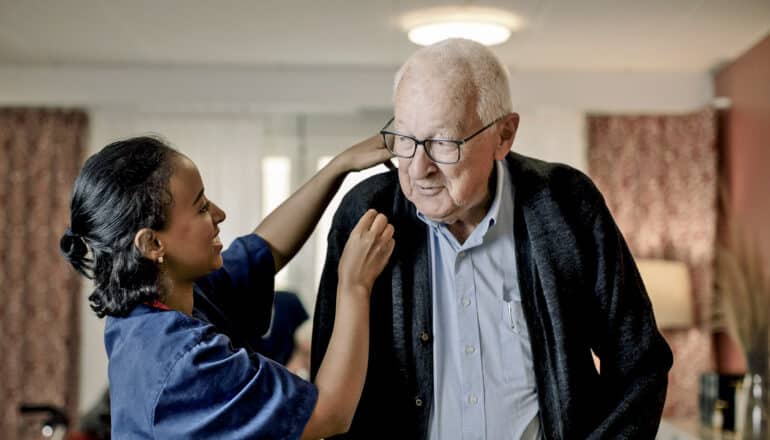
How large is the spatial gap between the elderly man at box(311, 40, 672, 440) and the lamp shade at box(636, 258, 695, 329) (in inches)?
157

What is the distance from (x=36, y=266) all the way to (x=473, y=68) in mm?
5139

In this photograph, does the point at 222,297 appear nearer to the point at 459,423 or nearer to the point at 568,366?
the point at 459,423

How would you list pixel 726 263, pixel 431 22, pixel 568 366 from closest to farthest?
pixel 568 366
pixel 726 263
pixel 431 22

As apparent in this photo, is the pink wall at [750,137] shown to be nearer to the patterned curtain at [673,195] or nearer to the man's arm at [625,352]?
the patterned curtain at [673,195]

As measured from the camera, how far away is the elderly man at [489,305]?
1.62m

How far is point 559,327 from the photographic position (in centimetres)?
162

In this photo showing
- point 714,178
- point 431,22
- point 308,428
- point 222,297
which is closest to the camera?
point 308,428

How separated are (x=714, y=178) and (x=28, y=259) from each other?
4753mm

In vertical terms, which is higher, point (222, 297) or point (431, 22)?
point (431, 22)

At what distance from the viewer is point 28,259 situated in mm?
6059

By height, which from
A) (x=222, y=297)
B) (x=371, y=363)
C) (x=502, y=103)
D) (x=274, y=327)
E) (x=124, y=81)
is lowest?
(x=274, y=327)

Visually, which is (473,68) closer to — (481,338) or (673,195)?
(481,338)

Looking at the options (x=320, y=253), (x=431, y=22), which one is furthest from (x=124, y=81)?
(x=431, y=22)

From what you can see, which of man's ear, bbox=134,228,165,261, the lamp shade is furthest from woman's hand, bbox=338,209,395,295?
the lamp shade
